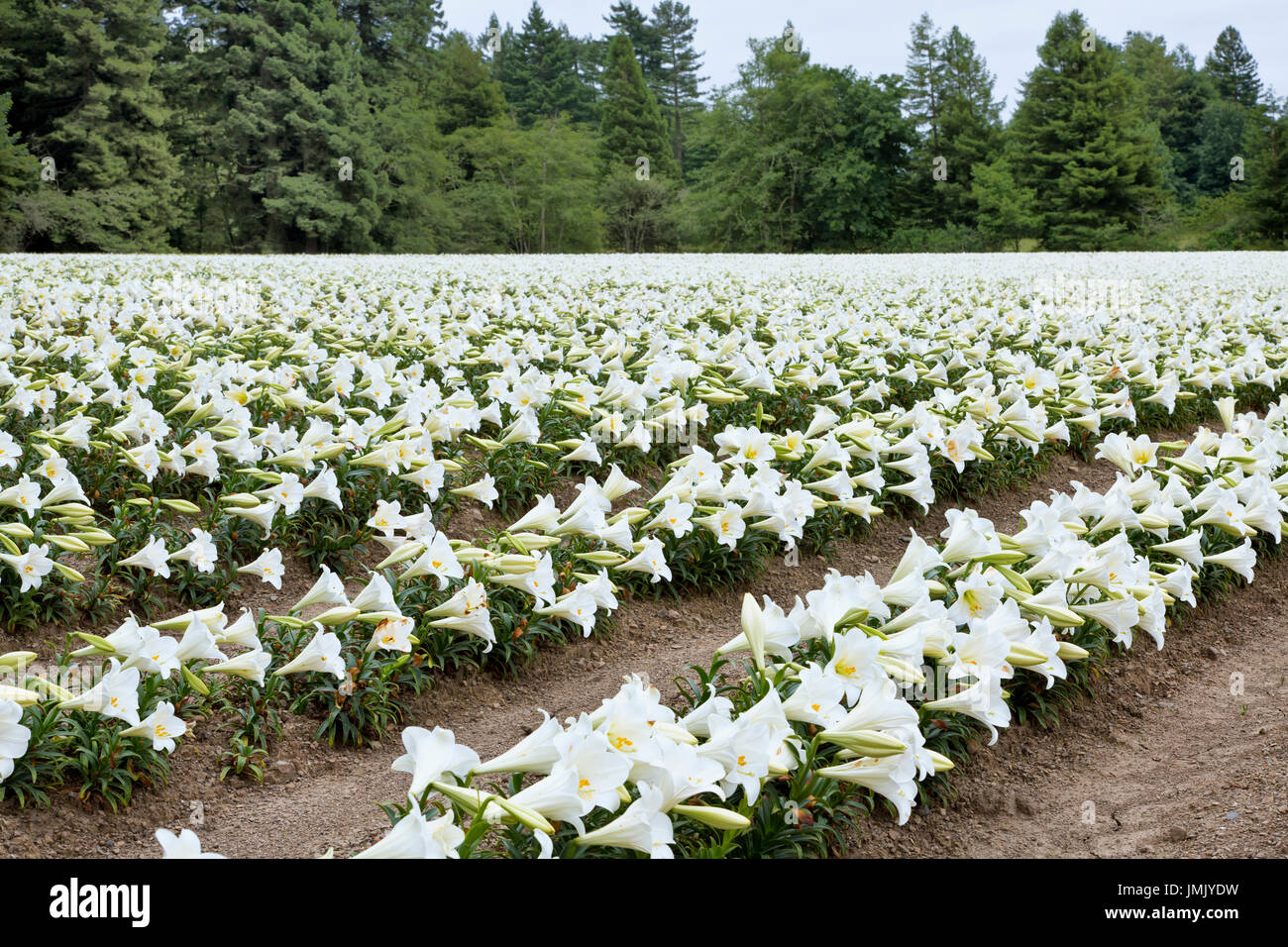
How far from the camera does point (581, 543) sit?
4434 mm

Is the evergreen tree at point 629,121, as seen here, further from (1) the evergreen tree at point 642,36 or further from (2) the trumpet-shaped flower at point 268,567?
(2) the trumpet-shaped flower at point 268,567

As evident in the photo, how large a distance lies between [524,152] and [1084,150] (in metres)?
22.8

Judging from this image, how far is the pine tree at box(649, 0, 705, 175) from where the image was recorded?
56.8 meters

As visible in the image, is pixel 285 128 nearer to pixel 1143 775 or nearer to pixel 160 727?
pixel 160 727

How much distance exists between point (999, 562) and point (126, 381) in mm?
5598

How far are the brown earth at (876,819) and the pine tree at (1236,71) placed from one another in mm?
64869

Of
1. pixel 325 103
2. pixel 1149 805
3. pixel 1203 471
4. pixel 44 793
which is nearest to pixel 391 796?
pixel 44 793

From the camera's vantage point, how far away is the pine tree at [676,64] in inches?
2238

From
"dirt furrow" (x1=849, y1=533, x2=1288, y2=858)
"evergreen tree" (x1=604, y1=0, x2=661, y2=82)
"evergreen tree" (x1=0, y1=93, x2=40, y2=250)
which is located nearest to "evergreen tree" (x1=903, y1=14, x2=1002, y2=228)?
"evergreen tree" (x1=604, y1=0, x2=661, y2=82)

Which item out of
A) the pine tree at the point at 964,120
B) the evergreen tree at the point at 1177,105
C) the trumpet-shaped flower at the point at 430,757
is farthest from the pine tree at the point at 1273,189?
the trumpet-shaped flower at the point at 430,757

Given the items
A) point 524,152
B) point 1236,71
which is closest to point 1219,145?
point 1236,71

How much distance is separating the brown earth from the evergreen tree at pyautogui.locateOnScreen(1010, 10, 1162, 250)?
39.0 meters

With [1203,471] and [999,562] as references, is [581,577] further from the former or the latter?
[1203,471]

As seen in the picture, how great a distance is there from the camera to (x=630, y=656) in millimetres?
4266
